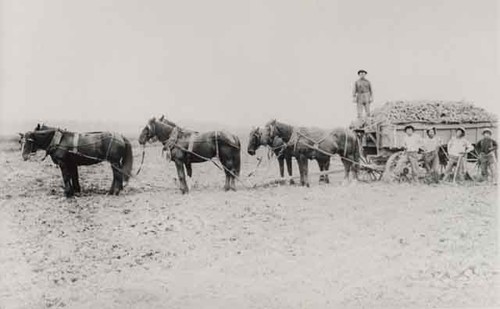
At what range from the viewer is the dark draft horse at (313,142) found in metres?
9.16

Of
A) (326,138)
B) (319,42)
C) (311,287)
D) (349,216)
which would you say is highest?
(319,42)

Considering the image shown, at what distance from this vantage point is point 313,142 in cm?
938

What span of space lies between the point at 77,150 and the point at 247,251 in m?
3.34

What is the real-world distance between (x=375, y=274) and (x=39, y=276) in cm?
347

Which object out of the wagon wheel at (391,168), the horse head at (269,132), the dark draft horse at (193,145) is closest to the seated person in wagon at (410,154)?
the wagon wheel at (391,168)

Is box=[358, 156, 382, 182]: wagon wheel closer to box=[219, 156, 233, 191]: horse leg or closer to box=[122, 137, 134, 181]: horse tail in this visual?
box=[219, 156, 233, 191]: horse leg

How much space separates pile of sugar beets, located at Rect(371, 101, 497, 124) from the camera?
9438mm

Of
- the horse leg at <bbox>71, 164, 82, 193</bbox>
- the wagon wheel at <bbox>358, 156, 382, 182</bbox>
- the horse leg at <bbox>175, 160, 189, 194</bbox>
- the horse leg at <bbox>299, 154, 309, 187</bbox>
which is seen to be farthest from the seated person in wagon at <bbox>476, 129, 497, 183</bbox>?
the horse leg at <bbox>71, 164, 82, 193</bbox>

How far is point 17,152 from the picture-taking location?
8.83 metres

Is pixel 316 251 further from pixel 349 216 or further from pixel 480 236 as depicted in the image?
pixel 480 236

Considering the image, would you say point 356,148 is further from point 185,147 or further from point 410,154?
point 185,147

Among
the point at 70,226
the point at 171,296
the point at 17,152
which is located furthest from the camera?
the point at 17,152

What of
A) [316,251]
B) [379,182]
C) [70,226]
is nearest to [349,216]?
[316,251]

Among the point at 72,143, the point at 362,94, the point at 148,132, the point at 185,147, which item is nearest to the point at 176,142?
the point at 185,147
